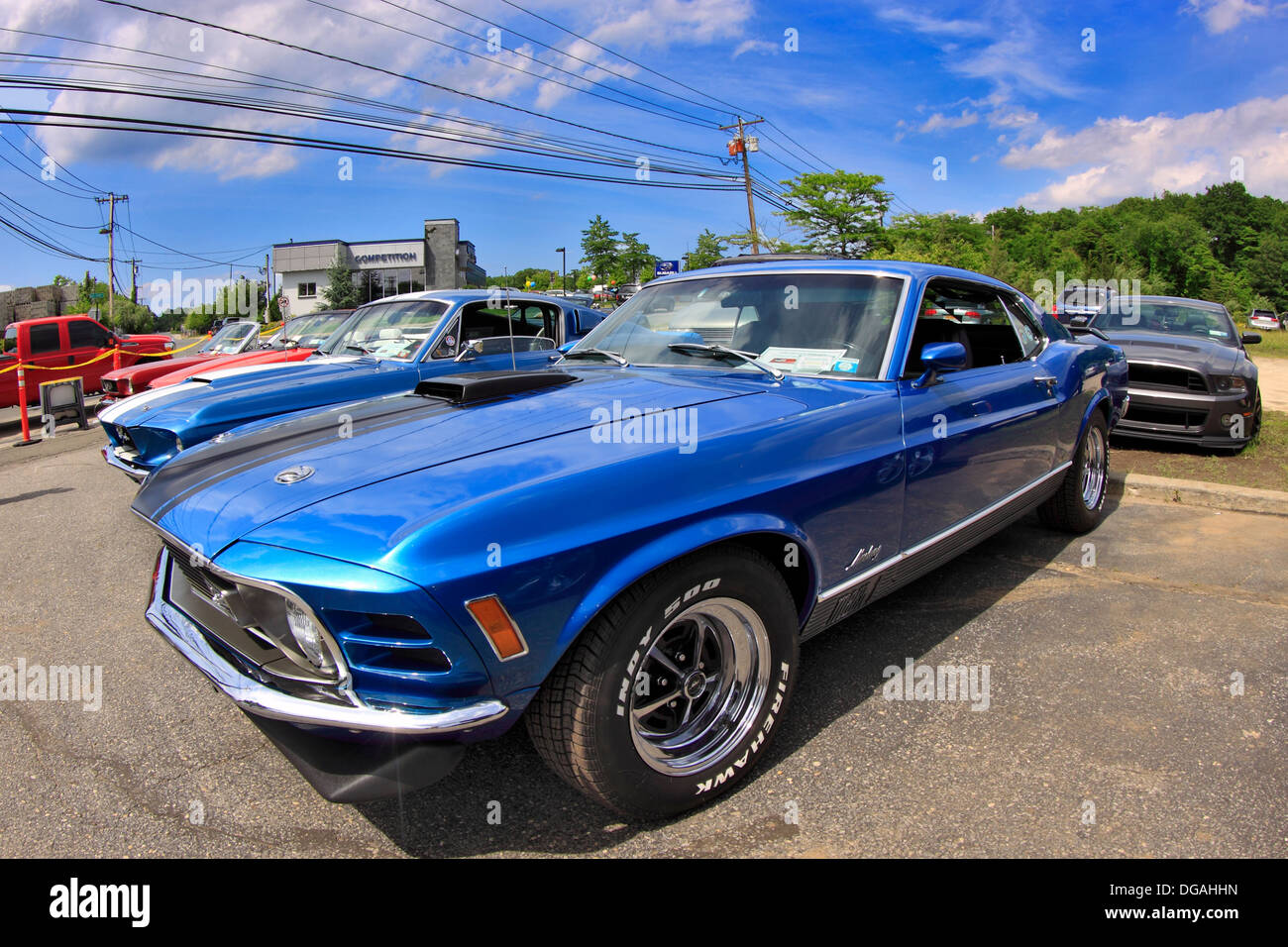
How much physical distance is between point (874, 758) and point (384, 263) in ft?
202

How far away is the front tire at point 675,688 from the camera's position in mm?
1869

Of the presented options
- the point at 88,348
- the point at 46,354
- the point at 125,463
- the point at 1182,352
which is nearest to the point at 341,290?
the point at 88,348

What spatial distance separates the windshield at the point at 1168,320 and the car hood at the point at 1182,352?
42 cm

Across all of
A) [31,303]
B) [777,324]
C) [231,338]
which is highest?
[31,303]

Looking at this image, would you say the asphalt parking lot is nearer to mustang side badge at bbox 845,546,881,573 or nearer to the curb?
mustang side badge at bbox 845,546,881,573

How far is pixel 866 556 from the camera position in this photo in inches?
103

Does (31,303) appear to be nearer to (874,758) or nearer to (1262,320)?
(874,758)

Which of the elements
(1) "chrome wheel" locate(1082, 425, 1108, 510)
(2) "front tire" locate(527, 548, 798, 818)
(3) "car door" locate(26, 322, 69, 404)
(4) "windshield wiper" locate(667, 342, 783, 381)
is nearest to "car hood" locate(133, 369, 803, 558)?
(4) "windshield wiper" locate(667, 342, 783, 381)

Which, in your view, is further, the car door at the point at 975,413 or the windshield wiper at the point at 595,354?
the windshield wiper at the point at 595,354

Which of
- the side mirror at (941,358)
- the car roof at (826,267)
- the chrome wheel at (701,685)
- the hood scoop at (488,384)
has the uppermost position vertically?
the car roof at (826,267)

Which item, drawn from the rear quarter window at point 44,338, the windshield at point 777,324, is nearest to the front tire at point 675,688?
the windshield at point 777,324

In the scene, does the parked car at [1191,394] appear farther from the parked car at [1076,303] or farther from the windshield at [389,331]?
the windshield at [389,331]

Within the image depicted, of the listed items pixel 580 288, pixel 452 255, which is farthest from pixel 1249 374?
pixel 452 255

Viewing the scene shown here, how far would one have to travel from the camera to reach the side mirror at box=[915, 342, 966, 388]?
2.86 meters
